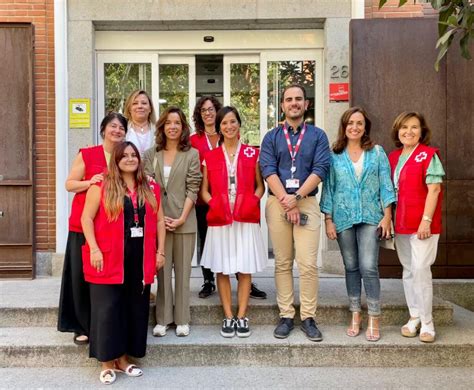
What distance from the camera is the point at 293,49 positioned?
21.4 feet

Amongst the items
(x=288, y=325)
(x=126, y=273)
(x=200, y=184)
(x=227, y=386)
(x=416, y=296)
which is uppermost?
(x=200, y=184)

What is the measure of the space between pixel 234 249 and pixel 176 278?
1.87 ft

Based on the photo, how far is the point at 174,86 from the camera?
265 inches

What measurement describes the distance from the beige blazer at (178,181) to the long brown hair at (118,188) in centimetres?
36

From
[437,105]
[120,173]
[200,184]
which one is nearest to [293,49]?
[437,105]

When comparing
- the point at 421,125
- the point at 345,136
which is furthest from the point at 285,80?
the point at 421,125

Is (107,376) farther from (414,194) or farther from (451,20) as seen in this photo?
(451,20)

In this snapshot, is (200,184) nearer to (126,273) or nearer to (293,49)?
(126,273)

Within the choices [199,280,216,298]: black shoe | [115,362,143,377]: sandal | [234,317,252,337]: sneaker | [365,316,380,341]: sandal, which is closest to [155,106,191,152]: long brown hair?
[199,280,216,298]: black shoe

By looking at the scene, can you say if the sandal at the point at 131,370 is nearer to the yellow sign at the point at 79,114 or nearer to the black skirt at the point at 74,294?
the black skirt at the point at 74,294

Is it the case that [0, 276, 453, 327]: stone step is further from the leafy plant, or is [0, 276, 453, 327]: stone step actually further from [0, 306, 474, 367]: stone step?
the leafy plant

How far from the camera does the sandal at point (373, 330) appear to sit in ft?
14.0

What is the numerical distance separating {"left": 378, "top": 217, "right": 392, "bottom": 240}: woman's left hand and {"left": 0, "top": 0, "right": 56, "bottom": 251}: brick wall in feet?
13.6

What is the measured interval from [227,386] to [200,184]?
5.62 feet
